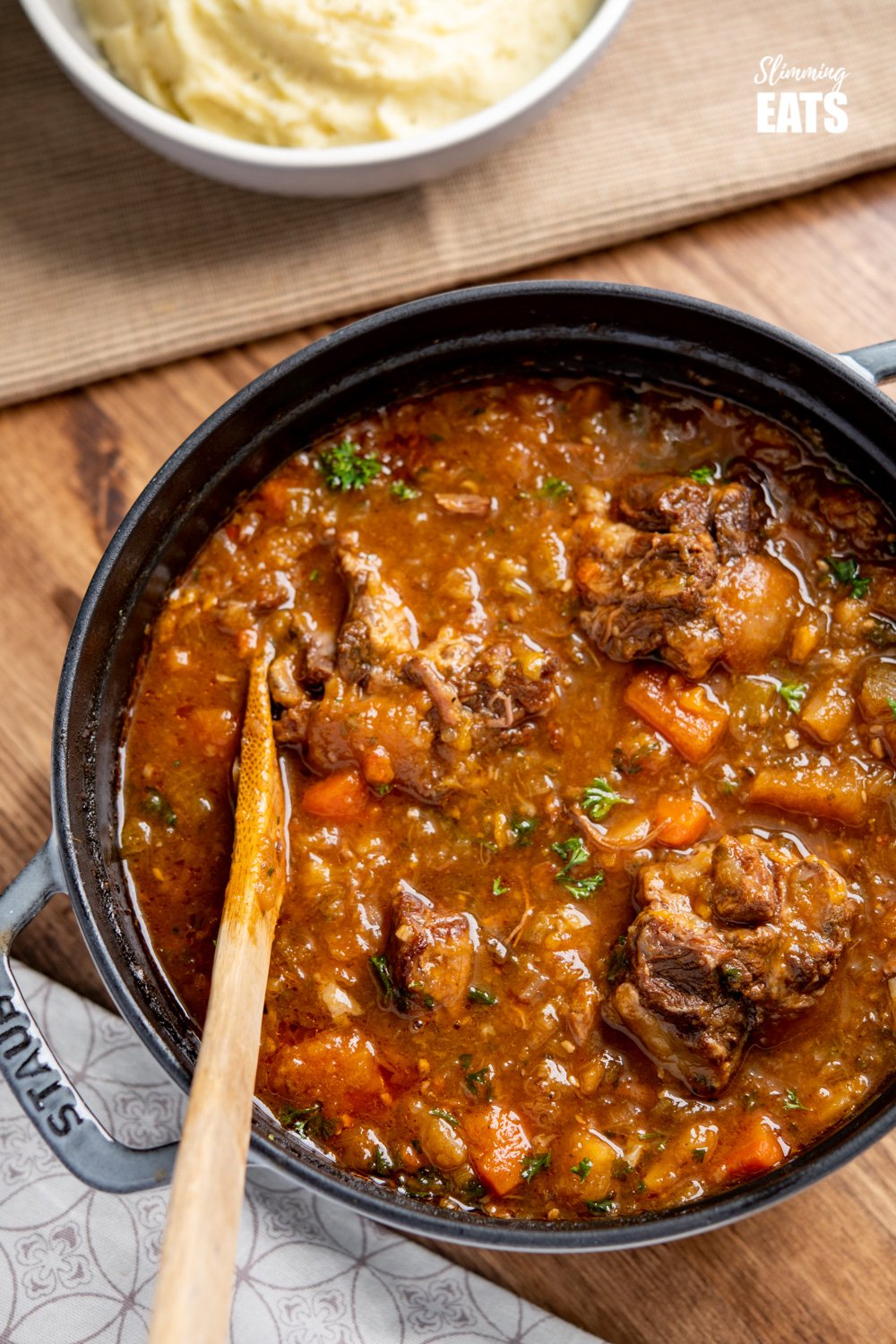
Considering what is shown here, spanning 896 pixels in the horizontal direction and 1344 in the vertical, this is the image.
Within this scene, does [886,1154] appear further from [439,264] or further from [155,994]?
[439,264]

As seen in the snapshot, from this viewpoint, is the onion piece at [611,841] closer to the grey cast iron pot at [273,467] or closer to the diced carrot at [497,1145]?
the diced carrot at [497,1145]

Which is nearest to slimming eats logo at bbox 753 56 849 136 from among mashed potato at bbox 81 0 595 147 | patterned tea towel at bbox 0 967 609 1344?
mashed potato at bbox 81 0 595 147

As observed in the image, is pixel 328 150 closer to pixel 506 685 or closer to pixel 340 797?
pixel 506 685

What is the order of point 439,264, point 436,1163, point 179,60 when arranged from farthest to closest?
point 439,264
point 179,60
point 436,1163

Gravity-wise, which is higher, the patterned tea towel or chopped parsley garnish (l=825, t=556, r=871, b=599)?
chopped parsley garnish (l=825, t=556, r=871, b=599)

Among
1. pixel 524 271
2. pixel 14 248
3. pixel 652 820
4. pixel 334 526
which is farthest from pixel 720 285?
pixel 14 248

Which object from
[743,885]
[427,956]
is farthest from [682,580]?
[427,956]

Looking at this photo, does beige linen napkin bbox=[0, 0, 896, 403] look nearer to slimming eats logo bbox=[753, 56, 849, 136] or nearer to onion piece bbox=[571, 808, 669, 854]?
slimming eats logo bbox=[753, 56, 849, 136]
